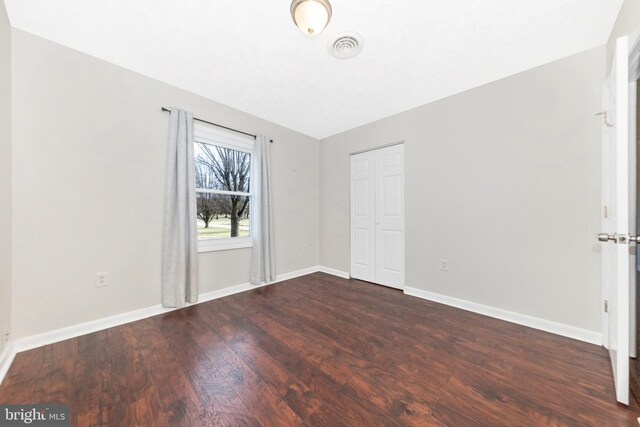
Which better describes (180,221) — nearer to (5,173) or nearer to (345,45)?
(5,173)

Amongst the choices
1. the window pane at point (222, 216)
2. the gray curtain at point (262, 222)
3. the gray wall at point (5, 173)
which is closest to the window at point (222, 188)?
the window pane at point (222, 216)

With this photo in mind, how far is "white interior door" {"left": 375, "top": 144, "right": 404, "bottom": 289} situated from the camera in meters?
3.24

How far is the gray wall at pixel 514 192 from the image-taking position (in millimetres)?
1974

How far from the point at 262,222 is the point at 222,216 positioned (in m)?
0.55

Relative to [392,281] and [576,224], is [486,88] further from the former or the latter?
[392,281]

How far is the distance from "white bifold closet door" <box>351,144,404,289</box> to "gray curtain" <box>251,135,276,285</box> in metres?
1.39

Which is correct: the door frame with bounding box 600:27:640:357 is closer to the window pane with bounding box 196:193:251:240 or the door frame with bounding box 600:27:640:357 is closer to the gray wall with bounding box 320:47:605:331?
the gray wall with bounding box 320:47:605:331

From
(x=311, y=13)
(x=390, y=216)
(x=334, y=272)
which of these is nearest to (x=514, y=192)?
(x=390, y=216)

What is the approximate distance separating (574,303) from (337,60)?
3076mm

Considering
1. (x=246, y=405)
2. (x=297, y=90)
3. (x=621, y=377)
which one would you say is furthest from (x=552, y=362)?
(x=297, y=90)

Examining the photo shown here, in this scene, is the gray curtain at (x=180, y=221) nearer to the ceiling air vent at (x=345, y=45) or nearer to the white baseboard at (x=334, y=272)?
the ceiling air vent at (x=345, y=45)

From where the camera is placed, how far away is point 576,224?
2006 mm

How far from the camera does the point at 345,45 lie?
1971 millimetres

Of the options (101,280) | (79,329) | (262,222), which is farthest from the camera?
(262,222)
